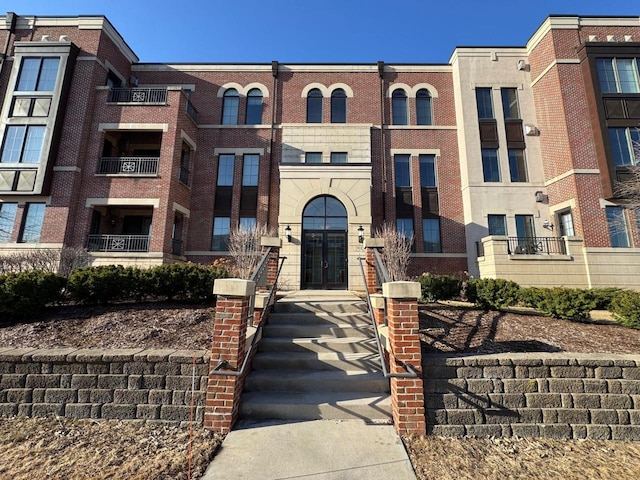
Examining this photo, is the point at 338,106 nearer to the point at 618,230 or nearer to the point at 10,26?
the point at 618,230

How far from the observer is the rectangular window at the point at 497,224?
605 inches

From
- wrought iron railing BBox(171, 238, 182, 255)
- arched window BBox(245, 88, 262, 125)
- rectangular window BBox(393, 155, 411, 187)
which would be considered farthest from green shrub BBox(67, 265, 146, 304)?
rectangular window BBox(393, 155, 411, 187)

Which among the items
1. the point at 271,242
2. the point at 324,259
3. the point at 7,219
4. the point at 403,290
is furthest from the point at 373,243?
the point at 7,219

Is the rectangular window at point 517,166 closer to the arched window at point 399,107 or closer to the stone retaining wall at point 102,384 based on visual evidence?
the arched window at point 399,107

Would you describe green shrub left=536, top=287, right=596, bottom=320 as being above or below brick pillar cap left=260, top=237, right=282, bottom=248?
below

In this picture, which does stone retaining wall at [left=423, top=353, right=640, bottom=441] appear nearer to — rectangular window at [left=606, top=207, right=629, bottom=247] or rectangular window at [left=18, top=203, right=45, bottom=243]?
rectangular window at [left=606, top=207, right=629, bottom=247]

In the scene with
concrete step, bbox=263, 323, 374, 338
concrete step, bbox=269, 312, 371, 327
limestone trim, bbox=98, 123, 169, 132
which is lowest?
concrete step, bbox=263, 323, 374, 338

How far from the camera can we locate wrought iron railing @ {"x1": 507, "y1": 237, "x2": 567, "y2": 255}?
43.9 feet

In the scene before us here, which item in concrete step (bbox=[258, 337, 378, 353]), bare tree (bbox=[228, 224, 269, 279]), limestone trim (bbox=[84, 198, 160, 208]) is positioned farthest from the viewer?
limestone trim (bbox=[84, 198, 160, 208])

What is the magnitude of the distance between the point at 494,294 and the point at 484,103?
13750mm

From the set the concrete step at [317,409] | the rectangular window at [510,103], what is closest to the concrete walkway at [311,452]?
the concrete step at [317,409]

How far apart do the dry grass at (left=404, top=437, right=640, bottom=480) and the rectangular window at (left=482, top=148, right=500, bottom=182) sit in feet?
48.0

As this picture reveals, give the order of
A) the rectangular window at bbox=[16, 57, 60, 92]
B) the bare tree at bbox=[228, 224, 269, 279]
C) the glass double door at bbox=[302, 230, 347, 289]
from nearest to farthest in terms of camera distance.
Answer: the bare tree at bbox=[228, 224, 269, 279]
the glass double door at bbox=[302, 230, 347, 289]
the rectangular window at bbox=[16, 57, 60, 92]

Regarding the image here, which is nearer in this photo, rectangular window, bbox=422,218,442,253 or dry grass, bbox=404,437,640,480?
dry grass, bbox=404,437,640,480
